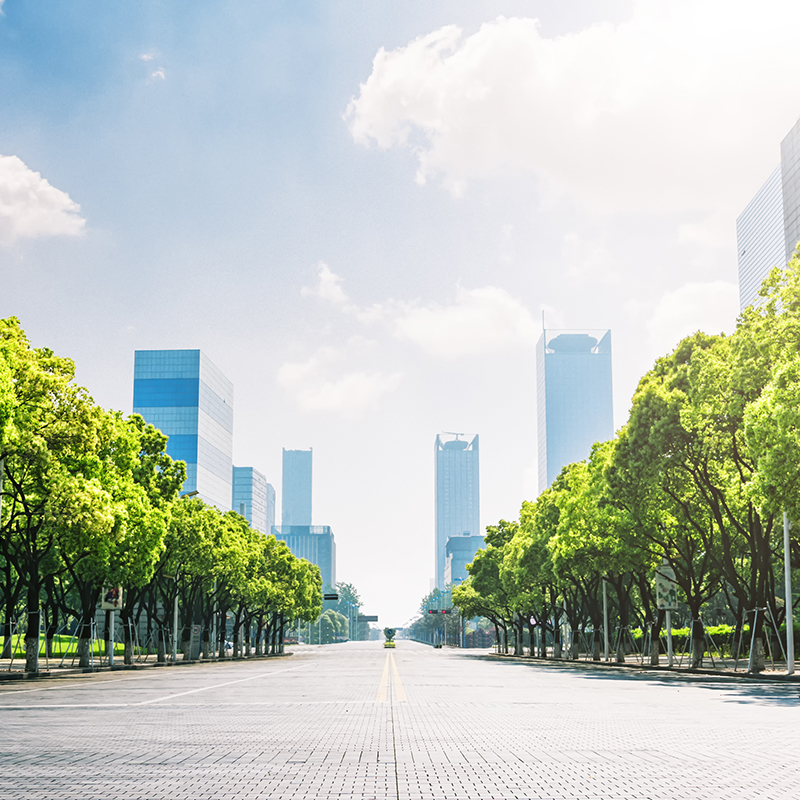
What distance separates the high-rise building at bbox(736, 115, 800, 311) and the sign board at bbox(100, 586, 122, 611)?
84567 mm

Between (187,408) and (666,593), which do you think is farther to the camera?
(187,408)

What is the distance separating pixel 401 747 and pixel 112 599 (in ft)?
113

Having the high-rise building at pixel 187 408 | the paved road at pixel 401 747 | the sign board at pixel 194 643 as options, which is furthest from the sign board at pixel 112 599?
the high-rise building at pixel 187 408

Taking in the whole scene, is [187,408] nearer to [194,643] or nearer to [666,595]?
[194,643]

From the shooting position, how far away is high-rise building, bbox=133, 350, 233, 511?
166150 mm

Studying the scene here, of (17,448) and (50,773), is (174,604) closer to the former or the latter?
(17,448)

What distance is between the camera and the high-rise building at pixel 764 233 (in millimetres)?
113812

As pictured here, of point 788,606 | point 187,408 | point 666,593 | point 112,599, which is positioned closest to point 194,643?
point 112,599

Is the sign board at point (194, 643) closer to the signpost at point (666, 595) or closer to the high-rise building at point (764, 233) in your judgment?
the signpost at point (666, 595)

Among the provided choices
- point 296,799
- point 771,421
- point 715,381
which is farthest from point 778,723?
point 715,381

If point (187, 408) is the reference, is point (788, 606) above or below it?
below

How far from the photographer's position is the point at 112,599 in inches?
1683

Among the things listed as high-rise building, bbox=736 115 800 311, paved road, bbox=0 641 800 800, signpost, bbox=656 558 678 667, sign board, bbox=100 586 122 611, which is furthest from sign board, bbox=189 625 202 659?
high-rise building, bbox=736 115 800 311

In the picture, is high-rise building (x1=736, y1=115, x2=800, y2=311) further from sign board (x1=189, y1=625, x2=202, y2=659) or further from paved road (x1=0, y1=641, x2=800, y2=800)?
paved road (x1=0, y1=641, x2=800, y2=800)
